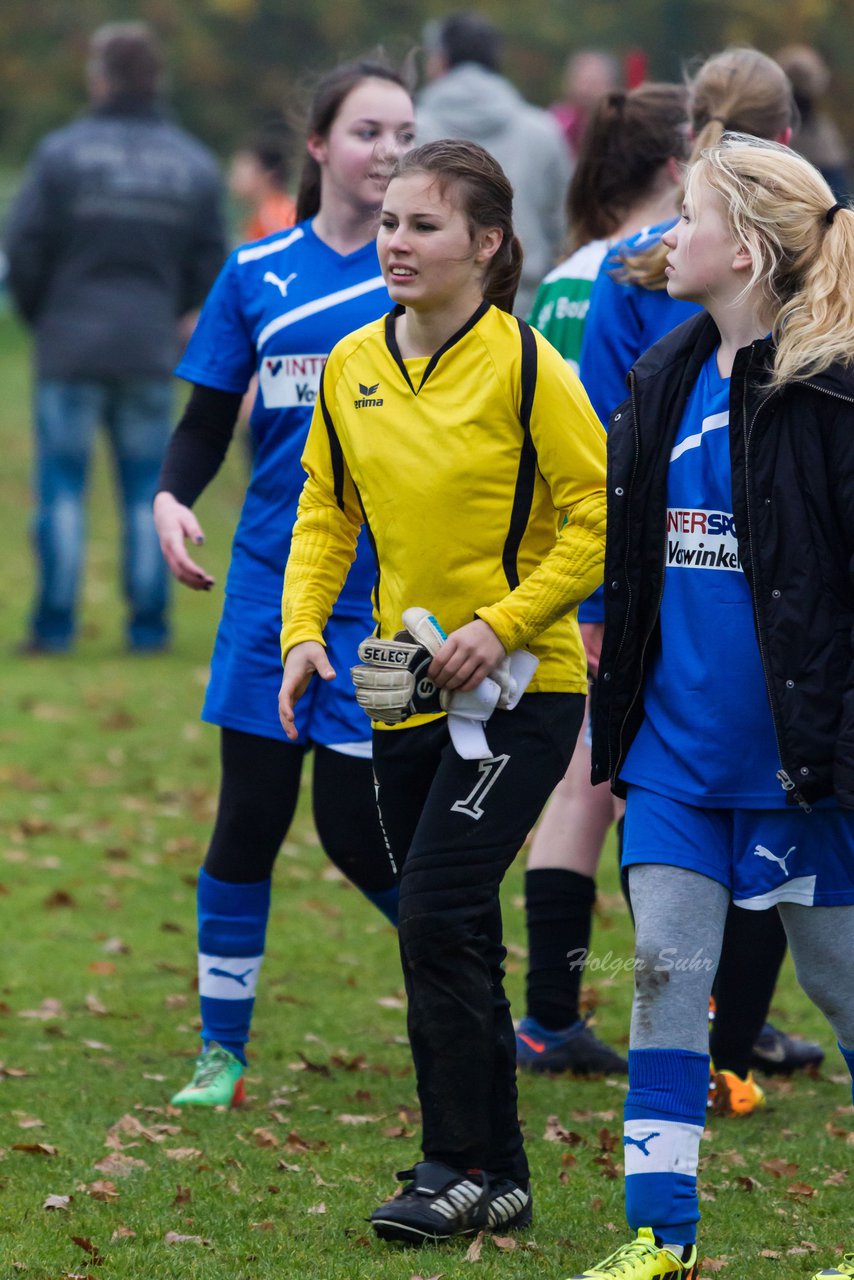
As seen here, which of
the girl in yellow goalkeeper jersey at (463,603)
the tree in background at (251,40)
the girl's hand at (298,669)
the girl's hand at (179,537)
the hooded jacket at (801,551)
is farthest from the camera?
the tree in background at (251,40)

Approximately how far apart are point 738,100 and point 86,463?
23.0ft

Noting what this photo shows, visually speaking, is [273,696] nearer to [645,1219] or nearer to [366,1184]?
[366,1184]

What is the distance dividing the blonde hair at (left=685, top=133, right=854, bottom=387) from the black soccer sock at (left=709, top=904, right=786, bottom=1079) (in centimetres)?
167

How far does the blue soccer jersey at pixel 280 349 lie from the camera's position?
491 centimetres

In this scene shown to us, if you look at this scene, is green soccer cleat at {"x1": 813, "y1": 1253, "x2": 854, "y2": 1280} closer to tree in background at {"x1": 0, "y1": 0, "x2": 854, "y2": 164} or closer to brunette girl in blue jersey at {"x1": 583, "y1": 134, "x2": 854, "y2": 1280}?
brunette girl in blue jersey at {"x1": 583, "y1": 134, "x2": 854, "y2": 1280}

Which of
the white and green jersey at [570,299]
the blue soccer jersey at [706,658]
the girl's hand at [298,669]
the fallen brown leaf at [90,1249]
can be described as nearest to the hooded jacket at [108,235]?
the white and green jersey at [570,299]

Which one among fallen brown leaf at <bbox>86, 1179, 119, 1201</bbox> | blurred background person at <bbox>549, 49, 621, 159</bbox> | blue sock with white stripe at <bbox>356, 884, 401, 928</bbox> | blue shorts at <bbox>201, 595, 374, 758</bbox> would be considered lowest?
fallen brown leaf at <bbox>86, 1179, 119, 1201</bbox>

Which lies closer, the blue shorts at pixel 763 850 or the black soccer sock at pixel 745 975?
the blue shorts at pixel 763 850

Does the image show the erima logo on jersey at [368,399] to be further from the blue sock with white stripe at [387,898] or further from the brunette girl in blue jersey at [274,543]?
the blue sock with white stripe at [387,898]

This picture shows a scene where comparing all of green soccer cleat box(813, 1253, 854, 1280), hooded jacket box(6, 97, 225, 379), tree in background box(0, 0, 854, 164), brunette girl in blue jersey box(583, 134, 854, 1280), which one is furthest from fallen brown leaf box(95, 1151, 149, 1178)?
tree in background box(0, 0, 854, 164)

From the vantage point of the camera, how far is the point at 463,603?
3992 mm

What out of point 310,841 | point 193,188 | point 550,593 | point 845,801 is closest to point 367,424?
point 550,593

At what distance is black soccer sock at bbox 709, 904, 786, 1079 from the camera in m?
4.88

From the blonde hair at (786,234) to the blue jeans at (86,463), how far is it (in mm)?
7832
